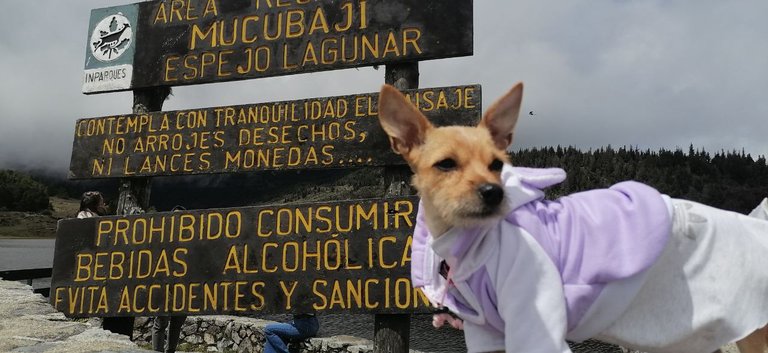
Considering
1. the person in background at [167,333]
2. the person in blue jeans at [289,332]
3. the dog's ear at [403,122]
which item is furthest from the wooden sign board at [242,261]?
the dog's ear at [403,122]

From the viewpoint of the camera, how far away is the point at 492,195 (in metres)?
2.10

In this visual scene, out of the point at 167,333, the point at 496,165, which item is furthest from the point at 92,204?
the point at 496,165

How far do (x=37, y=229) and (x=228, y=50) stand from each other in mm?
218225

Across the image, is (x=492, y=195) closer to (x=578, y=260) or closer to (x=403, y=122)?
(x=578, y=260)

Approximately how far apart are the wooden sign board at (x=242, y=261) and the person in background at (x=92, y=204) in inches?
25.6

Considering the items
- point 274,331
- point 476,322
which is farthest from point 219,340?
point 476,322

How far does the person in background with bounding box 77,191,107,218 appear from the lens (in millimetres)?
7566

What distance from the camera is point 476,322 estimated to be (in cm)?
230

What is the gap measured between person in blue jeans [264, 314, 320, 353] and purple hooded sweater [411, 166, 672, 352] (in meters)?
5.54

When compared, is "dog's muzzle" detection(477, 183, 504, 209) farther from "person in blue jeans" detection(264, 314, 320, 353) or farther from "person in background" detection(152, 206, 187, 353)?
"person in background" detection(152, 206, 187, 353)

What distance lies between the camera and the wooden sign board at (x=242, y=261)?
18.4 feet

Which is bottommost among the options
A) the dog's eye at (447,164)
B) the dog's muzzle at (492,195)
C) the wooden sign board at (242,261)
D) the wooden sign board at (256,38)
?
the wooden sign board at (242,261)

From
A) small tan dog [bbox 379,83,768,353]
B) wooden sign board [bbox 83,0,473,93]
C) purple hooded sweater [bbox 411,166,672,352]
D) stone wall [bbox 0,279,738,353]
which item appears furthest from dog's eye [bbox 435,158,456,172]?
wooden sign board [bbox 83,0,473,93]

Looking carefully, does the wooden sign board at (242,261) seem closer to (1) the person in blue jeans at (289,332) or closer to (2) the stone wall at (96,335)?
(2) the stone wall at (96,335)
